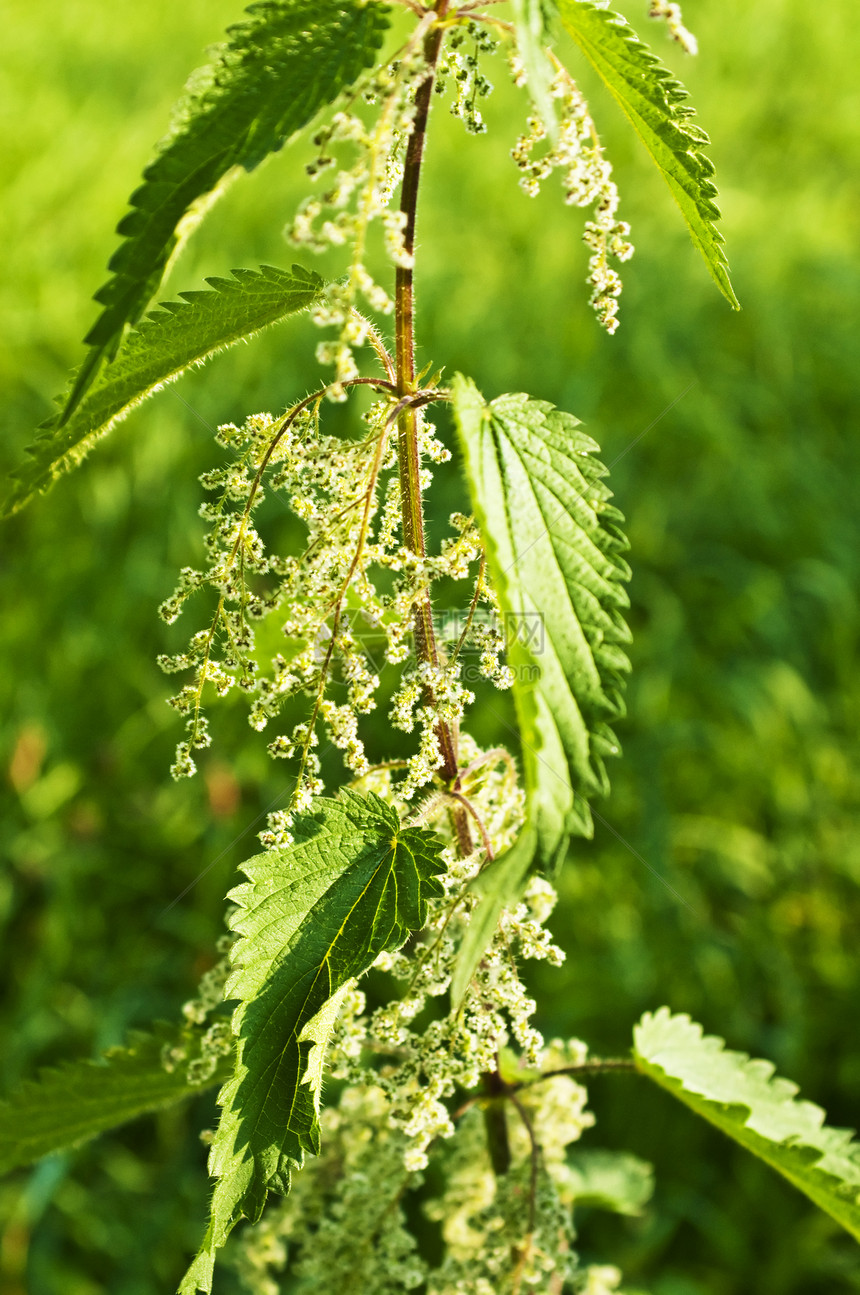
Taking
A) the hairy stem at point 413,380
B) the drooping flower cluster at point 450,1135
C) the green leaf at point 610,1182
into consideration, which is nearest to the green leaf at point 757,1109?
the drooping flower cluster at point 450,1135

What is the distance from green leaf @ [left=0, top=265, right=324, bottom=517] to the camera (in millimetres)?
1282

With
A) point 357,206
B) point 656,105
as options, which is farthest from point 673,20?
point 357,206

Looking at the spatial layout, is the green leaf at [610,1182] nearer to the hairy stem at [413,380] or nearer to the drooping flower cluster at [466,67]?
the hairy stem at [413,380]

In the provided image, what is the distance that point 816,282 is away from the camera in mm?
5766

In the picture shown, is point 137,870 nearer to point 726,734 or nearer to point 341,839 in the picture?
point 726,734

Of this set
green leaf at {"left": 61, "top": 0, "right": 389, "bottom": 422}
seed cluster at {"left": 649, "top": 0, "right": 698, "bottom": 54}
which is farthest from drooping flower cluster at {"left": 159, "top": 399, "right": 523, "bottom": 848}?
seed cluster at {"left": 649, "top": 0, "right": 698, "bottom": 54}

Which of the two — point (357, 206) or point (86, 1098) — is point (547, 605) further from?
point (86, 1098)

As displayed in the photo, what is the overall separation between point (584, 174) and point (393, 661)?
0.57 m

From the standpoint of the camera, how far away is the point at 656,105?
1.24 metres

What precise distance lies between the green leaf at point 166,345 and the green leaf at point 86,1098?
881mm

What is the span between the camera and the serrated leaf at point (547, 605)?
1.04m

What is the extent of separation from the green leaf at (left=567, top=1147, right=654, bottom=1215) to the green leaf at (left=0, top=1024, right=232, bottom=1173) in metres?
0.76

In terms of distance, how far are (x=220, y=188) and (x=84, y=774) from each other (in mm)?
2993

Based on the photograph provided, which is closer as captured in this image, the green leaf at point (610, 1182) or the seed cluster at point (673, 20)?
the seed cluster at point (673, 20)
